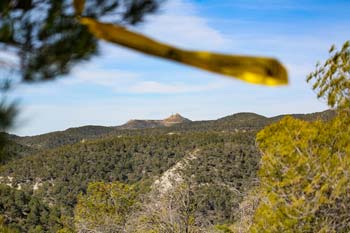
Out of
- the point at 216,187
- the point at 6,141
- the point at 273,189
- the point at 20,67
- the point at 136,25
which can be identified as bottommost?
the point at 216,187

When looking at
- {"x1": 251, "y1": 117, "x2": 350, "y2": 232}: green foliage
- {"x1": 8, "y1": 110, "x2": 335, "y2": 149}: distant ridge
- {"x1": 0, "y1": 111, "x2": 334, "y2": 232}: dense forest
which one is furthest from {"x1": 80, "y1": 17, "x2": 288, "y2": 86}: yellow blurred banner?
{"x1": 8, "y1": 110, "x2": 335, "y2": 149}: distant ridge

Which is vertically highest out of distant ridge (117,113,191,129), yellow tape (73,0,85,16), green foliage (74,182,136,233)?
distant ridge (117,113,191,129)

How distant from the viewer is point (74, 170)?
62938 millimetres

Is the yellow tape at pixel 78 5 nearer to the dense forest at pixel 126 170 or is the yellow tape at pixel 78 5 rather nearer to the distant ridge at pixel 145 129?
the dense forest at pixel 126 170

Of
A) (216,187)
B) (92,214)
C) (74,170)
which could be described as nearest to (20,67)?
(92,214)

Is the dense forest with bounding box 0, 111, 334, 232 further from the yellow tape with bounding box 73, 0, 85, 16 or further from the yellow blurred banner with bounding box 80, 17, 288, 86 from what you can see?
the yellow blurred banner with bounding box 80, 17, 288, 86

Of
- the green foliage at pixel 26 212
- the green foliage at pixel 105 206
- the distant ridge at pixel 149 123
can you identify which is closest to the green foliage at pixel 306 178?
the green foliage at pixel 105 206

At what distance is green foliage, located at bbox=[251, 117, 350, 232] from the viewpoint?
8.60 m

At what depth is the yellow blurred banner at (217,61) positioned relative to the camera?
0.90 meters

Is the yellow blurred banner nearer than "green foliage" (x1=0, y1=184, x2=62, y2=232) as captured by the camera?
Yes

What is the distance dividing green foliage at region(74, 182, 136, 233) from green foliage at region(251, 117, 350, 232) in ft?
35.6

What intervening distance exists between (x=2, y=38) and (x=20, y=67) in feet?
1.52

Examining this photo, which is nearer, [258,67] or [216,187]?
[258,67]

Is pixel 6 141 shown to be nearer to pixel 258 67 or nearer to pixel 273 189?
pixel 258 67
